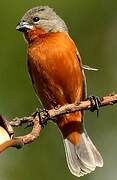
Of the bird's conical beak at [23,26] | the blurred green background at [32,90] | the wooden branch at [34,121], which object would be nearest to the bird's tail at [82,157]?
the blurred green background at [32,90]

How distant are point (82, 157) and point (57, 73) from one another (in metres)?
0.93

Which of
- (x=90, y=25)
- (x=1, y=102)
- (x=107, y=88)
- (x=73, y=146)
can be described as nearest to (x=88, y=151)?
(x=73, y=146)

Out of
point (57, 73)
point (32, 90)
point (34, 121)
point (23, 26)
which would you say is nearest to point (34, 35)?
point (23, 26)

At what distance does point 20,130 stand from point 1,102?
2.11ft

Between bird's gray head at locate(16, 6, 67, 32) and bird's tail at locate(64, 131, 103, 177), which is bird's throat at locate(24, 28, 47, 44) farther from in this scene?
bird's tail at locate(64, 131, 103, 177)

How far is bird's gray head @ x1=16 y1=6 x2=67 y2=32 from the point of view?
5648mm

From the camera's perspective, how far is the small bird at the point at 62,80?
16.7ft

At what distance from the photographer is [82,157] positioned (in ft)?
18.0

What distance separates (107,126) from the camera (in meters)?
7.46

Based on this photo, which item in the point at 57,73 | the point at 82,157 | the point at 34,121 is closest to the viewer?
the point at 34,121

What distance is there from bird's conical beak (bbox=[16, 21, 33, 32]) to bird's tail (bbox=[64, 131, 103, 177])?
1.18 meters

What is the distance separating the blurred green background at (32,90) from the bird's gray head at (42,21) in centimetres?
45

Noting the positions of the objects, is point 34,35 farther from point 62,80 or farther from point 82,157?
point 82,157

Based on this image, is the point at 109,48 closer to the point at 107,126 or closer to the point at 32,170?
the point at 107,126
